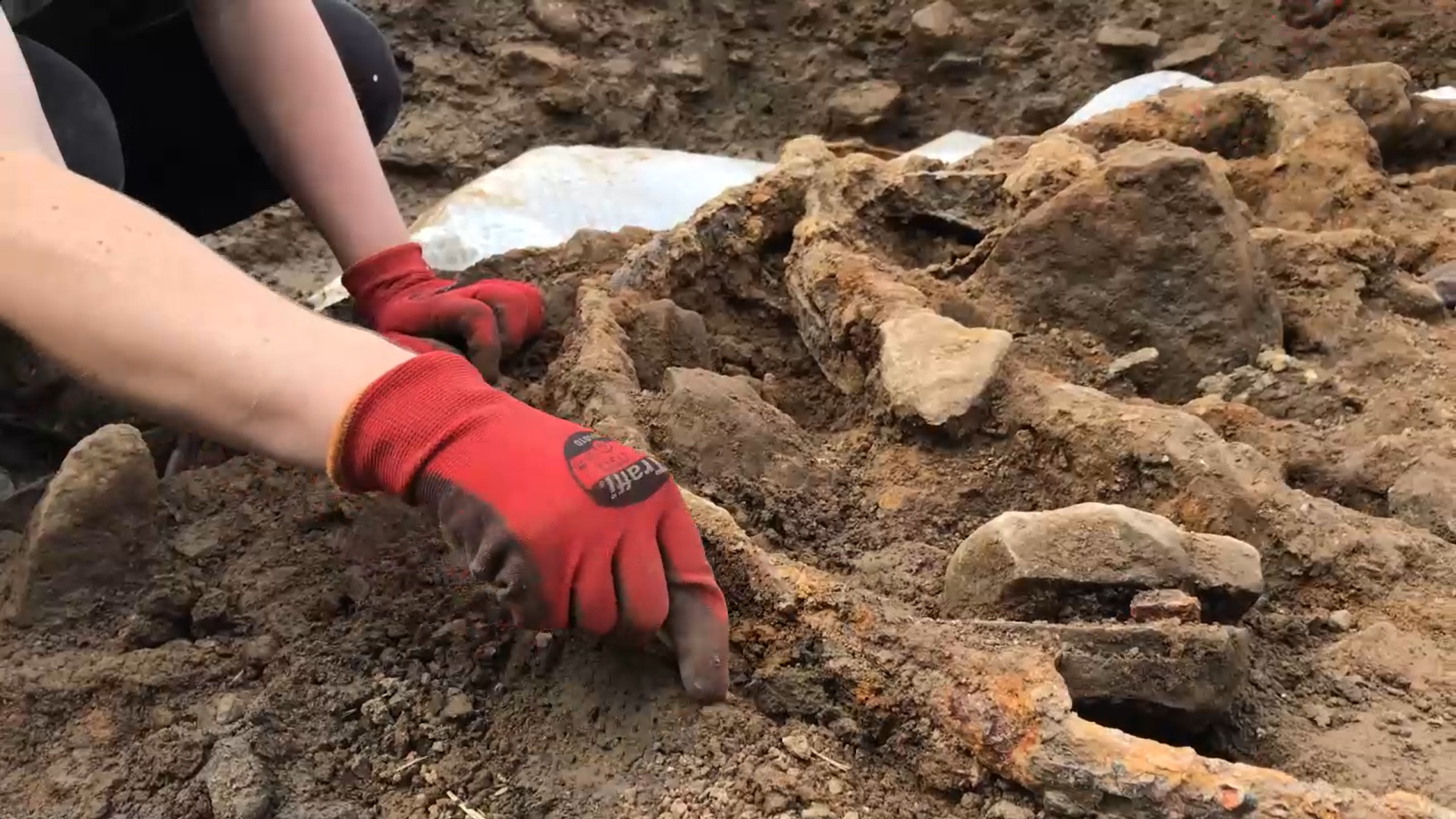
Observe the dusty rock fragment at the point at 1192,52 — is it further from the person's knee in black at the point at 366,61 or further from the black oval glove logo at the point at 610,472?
the black oval glove logo at the point at 610,472

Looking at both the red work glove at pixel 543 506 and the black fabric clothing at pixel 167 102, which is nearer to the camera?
the red work glove at pixel 543 506

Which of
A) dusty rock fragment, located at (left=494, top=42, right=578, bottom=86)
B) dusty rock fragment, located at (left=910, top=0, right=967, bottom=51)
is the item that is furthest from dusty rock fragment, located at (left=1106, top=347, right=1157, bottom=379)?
dusty rock fragment, located at (left=494, top=42, right=578, bottom=86)

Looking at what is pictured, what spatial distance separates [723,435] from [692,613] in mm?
374

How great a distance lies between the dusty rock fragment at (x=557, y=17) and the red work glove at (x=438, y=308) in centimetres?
193

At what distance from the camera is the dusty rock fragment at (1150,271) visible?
157 centimetres

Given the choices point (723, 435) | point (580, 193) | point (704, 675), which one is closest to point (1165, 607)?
point (704, 675)

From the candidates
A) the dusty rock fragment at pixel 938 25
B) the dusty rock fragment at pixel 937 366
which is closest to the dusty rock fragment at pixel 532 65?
the dusty rock fragment at pixel 938 25

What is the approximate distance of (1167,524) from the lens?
42.7 inches

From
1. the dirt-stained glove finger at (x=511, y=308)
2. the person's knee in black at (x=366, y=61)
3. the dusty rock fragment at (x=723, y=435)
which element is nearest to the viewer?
the dusty rock fragment at (x=723, y=435)

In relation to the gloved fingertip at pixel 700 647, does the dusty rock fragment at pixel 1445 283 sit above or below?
below

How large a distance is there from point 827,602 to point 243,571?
0.68 meters

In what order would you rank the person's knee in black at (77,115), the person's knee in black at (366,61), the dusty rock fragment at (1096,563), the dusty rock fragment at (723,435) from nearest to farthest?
the dusty rock fragment at (1096,563)
the dusty rock fragment at (723,435)
the person's knee in black at (77,115)
the person's knee in black at (366,61)

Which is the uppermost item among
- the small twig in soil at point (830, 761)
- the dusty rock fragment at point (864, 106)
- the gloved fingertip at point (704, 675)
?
the gloved fingertip at point (704, 675)

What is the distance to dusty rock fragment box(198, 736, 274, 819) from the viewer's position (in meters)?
0.99
